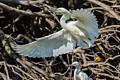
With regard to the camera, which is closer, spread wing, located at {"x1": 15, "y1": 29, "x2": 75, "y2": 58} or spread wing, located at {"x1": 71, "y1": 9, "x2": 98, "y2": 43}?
spread wing, located at {"x1": 71, "y1": 9, "x2": 98, "y2": 43}

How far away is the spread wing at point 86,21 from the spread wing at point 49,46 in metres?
0.13

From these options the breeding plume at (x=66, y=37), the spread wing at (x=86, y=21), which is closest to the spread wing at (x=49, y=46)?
the breeding plume at (x=66, y=37)

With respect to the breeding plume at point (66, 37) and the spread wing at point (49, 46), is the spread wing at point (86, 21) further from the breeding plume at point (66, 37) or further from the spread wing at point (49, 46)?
the spread wing at point (49, 46)

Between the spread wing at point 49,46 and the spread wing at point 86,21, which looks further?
the spread wing at point 49,46

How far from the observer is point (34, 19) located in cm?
337

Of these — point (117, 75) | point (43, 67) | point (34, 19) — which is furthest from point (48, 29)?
point (117, 75)

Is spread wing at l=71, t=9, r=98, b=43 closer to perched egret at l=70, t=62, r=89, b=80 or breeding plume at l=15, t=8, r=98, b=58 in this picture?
breeding plume at l=15, t=8, r=98, b=58

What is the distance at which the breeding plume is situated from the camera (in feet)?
8.36

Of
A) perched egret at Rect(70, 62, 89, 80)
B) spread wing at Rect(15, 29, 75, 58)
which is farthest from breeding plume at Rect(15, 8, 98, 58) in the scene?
perched egret at Rect(70, 62, 89, 80)

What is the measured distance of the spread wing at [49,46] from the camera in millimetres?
2631

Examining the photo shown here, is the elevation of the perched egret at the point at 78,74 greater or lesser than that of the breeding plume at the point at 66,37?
lesser

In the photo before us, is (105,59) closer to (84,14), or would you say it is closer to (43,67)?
(43,67)

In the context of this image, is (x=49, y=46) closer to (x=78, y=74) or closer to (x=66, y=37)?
(x=66, y=37)

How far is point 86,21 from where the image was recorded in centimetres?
258
